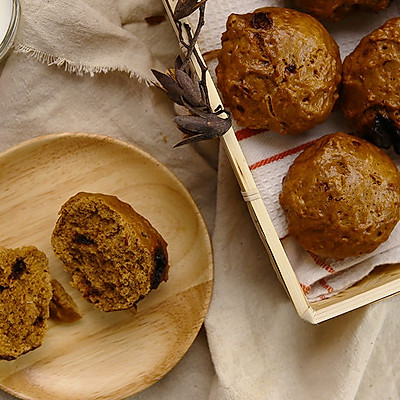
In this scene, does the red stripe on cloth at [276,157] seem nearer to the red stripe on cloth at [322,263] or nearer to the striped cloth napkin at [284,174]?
the striped cloth napkin at [284,174]

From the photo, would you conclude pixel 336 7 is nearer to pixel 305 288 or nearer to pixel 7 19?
pixel 305 288

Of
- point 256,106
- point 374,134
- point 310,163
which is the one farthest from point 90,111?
point 374,134

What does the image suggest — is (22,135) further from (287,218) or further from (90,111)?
(287,218)

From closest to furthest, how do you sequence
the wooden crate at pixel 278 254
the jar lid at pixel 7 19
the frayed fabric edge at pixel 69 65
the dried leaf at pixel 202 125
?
the dried leaf at pixel 202 125 → the wooden crate at pixel 278 254 → the jar lid at pixel 7 19 → the frayed fabric edge at pixel 69 65

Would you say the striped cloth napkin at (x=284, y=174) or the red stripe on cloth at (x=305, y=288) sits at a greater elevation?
the striped cloth napkin at (x=284, y=174)

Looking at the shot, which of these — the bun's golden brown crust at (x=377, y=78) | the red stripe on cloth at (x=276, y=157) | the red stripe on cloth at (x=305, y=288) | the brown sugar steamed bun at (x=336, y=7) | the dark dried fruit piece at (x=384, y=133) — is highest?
the brown sugar steamed bun at (x=336, y=7)

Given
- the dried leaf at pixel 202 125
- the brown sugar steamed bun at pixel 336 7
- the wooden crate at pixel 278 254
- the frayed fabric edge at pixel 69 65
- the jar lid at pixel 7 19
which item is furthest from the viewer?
the frayed fabric edge at pixel 69 65

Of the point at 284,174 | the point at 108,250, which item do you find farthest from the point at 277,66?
the point at 108,250

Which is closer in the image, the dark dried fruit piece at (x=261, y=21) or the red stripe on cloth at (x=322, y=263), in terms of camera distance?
the dark dried fruit piece at (x=261, y=21)

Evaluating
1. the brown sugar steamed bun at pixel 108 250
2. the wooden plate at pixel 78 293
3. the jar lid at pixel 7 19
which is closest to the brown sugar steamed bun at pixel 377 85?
the wooden plate at pixel 78 293
